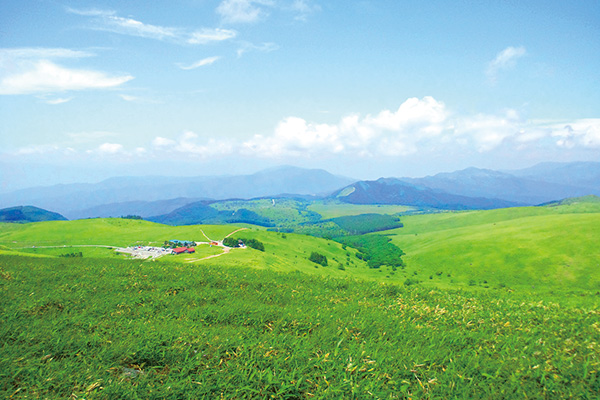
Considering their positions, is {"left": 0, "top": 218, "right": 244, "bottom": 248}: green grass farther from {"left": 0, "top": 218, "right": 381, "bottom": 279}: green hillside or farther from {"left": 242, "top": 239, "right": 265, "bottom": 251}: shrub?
{"left": 242, "top": 239, "right": 265, "bottom": 251}: shrub

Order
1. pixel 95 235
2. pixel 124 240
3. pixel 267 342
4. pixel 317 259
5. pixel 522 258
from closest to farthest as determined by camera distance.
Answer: pixel 267 342 < pixel 522 258 < pixel 317 259 < pixel 124 240 < pixel 95 235

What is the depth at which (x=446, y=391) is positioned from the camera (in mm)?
4555

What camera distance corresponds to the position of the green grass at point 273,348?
14.5ft

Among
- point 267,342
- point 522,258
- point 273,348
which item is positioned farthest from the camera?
point 522,258

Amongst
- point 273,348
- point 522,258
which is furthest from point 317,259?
point 273,348

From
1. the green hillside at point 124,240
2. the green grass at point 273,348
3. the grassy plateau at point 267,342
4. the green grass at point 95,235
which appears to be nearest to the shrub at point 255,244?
the green hillside at point 124,240

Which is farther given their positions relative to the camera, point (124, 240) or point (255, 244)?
point (124, 240)

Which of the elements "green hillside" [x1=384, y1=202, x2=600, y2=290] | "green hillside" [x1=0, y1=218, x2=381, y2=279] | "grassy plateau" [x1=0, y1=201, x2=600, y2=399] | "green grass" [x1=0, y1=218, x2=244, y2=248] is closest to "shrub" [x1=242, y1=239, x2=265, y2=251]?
"green hillside" [x1=0, y1=218, x2=381, y2=279]

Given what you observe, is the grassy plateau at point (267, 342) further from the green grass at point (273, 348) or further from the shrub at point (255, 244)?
the shrub at point (255, 244)

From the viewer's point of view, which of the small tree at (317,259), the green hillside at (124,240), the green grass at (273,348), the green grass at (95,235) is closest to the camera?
the green grass at (273,348)

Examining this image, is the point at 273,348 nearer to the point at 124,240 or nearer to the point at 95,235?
the point at 124,240

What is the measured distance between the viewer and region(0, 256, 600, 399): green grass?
4.41 meters

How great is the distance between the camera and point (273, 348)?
5.57 metres

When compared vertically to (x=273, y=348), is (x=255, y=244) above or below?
below
